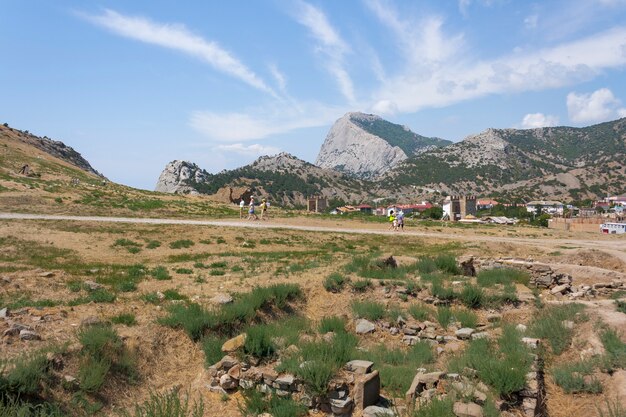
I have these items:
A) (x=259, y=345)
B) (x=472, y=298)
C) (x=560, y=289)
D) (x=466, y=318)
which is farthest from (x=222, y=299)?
(x=560, y=289)

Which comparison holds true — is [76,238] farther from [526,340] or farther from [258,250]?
[526,340]

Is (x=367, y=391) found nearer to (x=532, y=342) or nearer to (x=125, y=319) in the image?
(x=532, y=342)

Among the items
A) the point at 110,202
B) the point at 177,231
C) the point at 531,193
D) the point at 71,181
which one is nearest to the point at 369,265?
the point at 177,231

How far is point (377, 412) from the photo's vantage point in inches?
291

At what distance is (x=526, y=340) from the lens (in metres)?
11.0

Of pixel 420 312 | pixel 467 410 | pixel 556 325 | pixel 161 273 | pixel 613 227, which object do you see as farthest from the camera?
pixel 613 227

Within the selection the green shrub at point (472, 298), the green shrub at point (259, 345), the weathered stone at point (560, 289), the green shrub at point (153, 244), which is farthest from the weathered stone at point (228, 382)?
the green shrub at point (153, 244)

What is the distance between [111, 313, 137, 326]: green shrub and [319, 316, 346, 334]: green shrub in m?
5.03

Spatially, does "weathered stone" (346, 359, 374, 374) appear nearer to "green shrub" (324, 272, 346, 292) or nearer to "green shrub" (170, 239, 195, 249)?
"green shrub" (324, 272, 346, 292)

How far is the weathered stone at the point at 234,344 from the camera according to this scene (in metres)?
10.0

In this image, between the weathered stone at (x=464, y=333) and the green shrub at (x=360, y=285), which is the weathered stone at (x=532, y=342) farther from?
the green shrub at (x=360, y=285)

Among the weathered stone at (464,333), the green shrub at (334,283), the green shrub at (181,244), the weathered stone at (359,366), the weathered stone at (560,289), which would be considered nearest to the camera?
the weathered stone at (359,366)

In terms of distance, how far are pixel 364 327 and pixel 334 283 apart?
2.83 meters

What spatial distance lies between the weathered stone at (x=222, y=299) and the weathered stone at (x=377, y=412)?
642 cm
